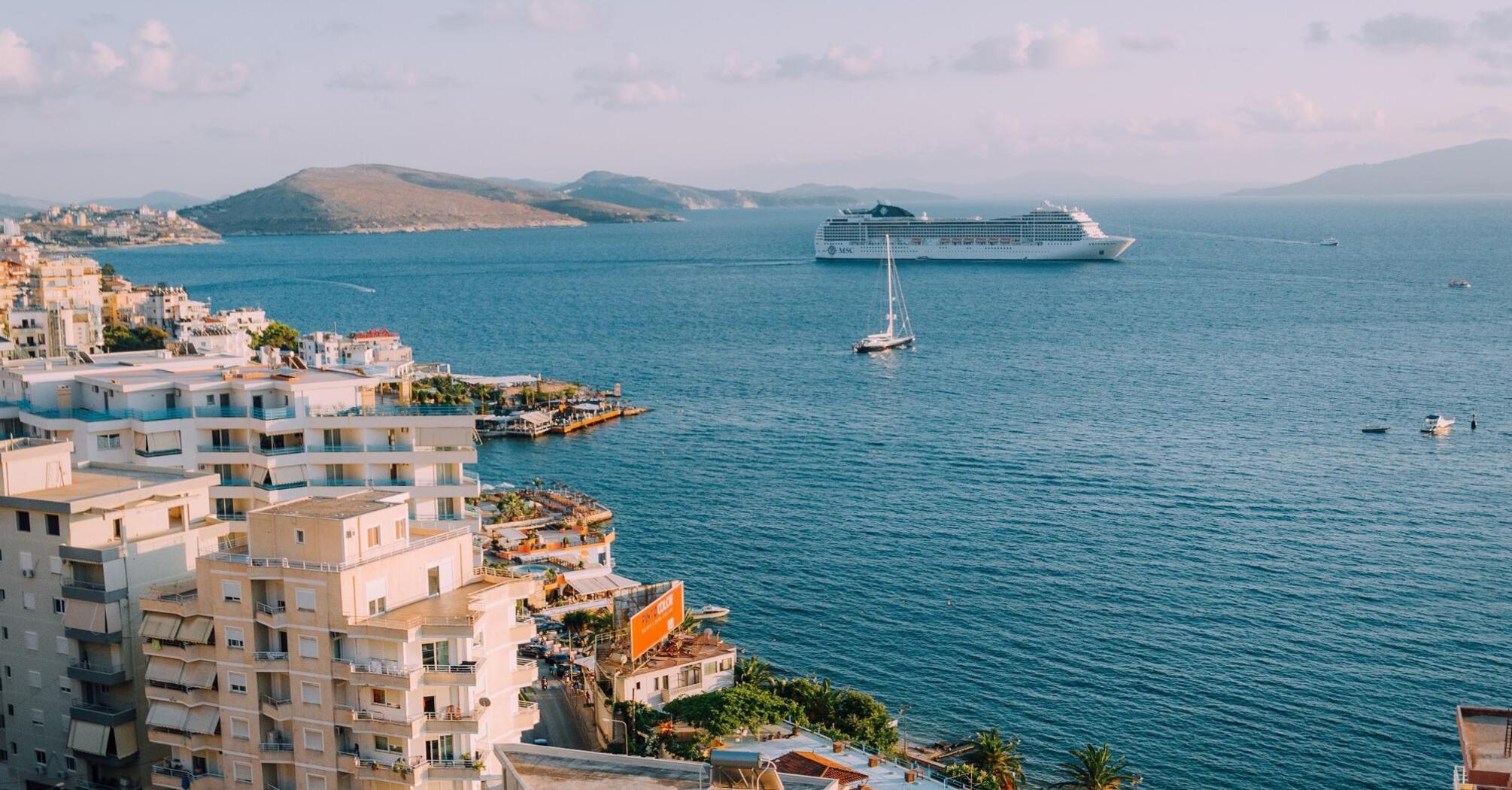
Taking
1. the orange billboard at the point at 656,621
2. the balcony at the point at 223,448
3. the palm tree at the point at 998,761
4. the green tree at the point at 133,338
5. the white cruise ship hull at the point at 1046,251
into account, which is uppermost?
the white cruise ship hull at the point at 1046,251

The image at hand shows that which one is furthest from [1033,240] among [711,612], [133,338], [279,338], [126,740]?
[126,740]

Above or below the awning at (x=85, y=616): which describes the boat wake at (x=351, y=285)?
above

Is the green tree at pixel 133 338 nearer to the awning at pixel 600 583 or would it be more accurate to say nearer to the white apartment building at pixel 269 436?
the awning at pixel 600 583

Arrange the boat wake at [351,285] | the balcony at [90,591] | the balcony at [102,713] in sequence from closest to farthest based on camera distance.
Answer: the balcony at [90,591] < the balcony at [102,713] < the boat wake at [351,285]

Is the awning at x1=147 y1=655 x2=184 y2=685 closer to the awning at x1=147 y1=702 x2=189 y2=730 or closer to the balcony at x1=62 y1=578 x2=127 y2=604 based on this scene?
the awning at x1=147 y1=702 x2=189 y2=730

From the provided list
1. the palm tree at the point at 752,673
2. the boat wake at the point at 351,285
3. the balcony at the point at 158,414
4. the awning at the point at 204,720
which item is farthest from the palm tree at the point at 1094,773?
the boat wake at the point at 351,285

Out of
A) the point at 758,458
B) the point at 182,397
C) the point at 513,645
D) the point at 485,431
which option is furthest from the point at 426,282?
the point at 513,645

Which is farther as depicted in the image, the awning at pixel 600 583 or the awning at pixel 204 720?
the awning at pixel 600 583

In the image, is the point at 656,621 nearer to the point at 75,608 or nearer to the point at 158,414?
the point at 158,414
